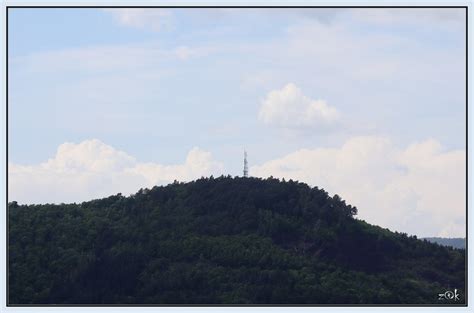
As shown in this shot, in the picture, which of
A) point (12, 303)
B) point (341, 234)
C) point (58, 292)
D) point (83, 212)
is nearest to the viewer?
point (12, 303)

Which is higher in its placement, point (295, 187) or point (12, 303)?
point (295, 187)

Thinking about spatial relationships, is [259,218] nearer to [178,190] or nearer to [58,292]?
[178,190]

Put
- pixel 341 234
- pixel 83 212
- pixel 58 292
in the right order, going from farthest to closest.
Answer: pixel 83 212, pixel 341 234, pixel 58 292

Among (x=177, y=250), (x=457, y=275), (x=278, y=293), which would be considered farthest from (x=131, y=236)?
(x=457, y=275)

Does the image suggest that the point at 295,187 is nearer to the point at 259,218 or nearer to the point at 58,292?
the point at 259,218

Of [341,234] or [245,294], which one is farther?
[341,234]

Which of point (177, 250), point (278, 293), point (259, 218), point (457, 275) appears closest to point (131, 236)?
point (177, 250)
